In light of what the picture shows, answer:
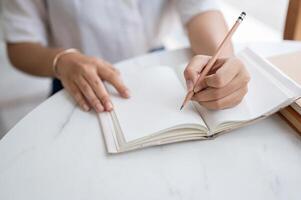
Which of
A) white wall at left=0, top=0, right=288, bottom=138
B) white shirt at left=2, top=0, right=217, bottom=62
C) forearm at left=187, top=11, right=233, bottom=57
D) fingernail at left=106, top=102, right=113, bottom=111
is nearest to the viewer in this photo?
fingernail at left=106, top=102, right=113, bottom=111

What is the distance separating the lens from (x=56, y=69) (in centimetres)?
71

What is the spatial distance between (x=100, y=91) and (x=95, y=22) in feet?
1.12

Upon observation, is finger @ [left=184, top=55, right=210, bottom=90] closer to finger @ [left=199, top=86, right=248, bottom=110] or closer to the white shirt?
finger @ [left=199, top=86, right=248, bottom=110]

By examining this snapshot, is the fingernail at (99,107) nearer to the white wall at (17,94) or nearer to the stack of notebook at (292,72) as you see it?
the stack of notebook at (292,72)

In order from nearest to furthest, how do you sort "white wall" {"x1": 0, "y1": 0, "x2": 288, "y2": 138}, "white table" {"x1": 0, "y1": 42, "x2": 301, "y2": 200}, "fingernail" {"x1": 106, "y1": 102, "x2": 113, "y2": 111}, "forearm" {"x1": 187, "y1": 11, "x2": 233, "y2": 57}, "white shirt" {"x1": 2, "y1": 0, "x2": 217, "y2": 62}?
1. "white table" {"x1": 0, "y1": 42, "x2": 301, "y2": 200}
2. "fingernail" {"x1": 106, "y1": 102, "x2": 113, "y2": 111}
3. "forearm" {"x1": 187, "y1": 11, "x2": 233, "y2": 57}
4. "white shirt" {"x1": 2, "y1": 0, "x2": 217, "y2": 62}
5. "white wall" {"x1": 0, "y1": 0, "x2": 288, "y2": 138}

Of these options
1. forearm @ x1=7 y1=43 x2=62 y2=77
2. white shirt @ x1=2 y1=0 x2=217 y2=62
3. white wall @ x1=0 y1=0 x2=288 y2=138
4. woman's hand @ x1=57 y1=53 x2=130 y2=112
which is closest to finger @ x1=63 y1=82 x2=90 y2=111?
woman's hand @ x1=57 y1=53 x2=130 y2=112

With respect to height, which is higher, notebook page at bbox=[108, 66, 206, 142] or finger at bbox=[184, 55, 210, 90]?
finger at bbox=[184, 55, 210, 90]

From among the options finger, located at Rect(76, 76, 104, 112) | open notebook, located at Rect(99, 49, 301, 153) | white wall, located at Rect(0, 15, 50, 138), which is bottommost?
white wall, located at Rect(0, 15, 50, 138)

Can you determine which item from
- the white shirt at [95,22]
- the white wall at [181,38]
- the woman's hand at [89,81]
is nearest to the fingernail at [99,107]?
the woman's hand at [89,81]

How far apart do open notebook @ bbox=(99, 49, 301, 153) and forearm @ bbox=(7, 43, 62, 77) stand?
0.24 metres

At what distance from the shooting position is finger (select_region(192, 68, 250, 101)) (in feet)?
1.66

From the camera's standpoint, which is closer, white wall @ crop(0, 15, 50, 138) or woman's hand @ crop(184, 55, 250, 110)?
woman's hand @ crop(184, 55, 250, 110)

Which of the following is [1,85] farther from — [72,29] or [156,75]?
[156,75]

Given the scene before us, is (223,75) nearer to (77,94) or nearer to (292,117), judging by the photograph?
(292,117)
